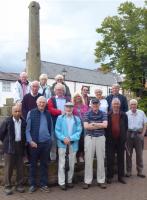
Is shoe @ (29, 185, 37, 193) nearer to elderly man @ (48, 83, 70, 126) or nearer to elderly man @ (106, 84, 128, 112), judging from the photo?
elderly man @ (48, 83, 70, 126)

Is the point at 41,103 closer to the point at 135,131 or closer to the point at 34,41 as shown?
the point at 135,131

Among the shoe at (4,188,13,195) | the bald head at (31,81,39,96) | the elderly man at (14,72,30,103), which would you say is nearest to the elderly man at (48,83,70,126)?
the bald head at (31,81,39,96)

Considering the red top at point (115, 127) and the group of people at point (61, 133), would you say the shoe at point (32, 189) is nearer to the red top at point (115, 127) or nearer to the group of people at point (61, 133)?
the group of people at point (61, 133)

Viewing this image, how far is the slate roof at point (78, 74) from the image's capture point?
2051 inches

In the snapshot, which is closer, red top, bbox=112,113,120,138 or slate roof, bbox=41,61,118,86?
red top, bbox=112,113,120,138

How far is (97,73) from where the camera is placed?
208ft

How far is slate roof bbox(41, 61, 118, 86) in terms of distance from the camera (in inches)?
2051

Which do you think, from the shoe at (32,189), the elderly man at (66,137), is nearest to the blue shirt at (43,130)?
the elderly man at (66,137)

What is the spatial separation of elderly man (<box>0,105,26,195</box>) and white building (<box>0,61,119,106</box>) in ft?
128

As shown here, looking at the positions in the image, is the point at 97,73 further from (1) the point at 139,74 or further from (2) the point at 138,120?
(2) the point at 138,120

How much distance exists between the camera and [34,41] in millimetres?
10141

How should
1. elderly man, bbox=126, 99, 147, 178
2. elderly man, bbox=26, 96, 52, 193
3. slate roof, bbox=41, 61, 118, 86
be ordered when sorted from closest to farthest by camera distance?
1. elderly man, bbox=26, 96, 52, 193
2. elderly man, bbox=126, 99, 147, 178
3. slate roof, bbox=41, 61, 118, 86

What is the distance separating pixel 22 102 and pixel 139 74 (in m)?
20.9

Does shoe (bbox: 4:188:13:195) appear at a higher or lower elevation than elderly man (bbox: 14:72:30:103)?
lower
